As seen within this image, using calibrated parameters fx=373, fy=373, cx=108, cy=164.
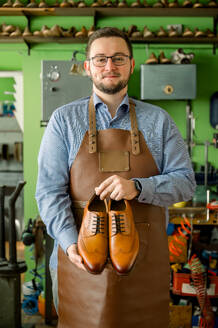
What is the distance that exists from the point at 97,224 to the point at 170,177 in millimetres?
346

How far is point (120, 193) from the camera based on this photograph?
1238mm

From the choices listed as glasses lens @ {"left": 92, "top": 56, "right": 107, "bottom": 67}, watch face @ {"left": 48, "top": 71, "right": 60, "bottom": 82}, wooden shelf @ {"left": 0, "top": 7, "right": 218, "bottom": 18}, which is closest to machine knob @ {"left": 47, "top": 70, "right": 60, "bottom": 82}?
watch face @ {"left": 48, "top": 71, "right": 60, "bottom": 82}

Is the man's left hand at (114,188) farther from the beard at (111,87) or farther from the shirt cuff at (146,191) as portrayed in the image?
the beard at (111,87)

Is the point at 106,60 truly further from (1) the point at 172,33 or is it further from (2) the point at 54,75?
(1) the point at 172,33

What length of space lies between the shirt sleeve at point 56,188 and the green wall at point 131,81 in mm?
2586

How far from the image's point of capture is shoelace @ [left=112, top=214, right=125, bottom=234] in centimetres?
121

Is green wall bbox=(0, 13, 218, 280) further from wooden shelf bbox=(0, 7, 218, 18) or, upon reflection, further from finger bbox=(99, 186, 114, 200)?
finger bbox=(99, 186, 114, 200)

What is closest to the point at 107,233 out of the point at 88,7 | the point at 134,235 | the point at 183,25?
the point at 134,235

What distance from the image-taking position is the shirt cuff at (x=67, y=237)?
133cm

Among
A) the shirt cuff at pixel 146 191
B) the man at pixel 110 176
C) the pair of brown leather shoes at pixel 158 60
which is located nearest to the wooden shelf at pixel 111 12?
the pair of brown leather shoes at pixel 158 60

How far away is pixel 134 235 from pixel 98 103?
549mm

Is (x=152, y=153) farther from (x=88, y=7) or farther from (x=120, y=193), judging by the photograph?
(x=88, y=7)

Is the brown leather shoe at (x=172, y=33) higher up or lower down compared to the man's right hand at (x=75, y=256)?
higher up

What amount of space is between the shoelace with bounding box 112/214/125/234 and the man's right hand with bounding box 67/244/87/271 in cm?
16
